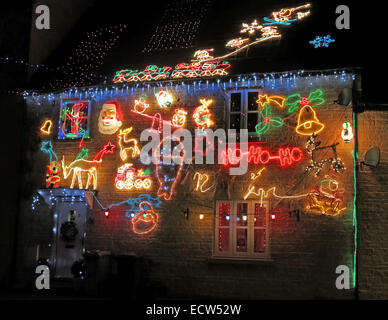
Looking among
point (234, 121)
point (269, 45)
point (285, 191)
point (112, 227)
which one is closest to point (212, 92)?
point (234, 121)

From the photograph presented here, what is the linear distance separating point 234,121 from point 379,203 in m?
4.18

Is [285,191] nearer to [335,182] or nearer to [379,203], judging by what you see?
[335,182]

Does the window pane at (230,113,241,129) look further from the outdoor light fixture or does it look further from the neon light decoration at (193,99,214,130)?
the outdoor light fixture

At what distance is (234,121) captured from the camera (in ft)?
41.5

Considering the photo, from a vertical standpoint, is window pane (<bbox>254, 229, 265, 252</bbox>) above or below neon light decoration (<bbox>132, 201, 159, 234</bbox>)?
below

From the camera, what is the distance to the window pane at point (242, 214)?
39.9ft

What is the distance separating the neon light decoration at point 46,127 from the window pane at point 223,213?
5.68 metres

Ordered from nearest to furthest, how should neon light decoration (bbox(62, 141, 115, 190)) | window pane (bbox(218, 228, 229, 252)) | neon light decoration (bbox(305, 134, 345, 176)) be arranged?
neon light decoration (bbox(305, 134, 345, 176)), window pane (bbox(218, 228, 229, 252)), neon light decoration (bbox(62, 141, 115, 190))

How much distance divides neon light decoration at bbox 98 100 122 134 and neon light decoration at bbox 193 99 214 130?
89.2 inches

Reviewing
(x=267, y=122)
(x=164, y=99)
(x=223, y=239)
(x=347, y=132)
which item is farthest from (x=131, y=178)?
(x=347, y=132)

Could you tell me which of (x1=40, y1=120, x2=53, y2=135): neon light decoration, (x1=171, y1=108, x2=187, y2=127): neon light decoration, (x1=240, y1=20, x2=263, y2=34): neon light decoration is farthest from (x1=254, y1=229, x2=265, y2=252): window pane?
(x1=40, y1=120, x2=53, y2=135): neon light decoration

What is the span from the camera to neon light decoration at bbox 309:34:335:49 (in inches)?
473

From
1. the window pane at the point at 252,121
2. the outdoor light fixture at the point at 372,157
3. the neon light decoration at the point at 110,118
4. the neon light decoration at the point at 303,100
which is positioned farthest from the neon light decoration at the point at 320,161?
the neon light decoration at the point at 110,118

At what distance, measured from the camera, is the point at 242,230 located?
12.1m
